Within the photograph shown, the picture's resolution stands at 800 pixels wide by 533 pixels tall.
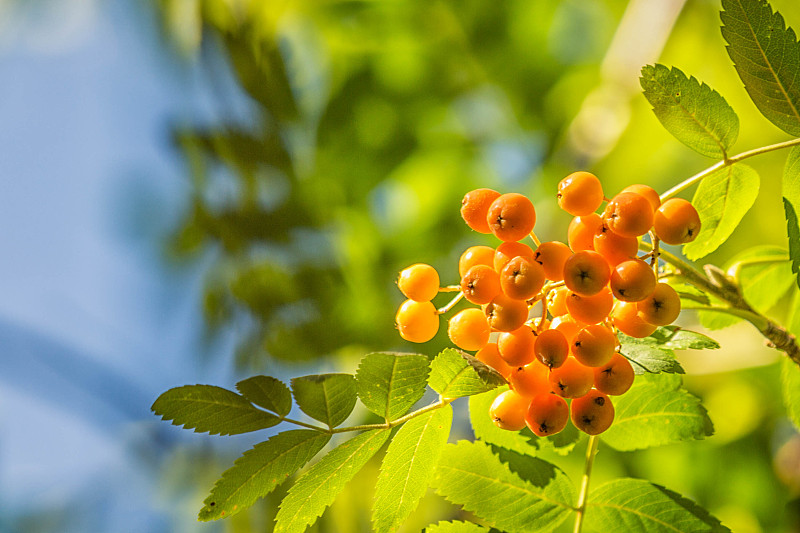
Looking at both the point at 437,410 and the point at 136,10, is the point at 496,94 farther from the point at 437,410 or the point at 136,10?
the point at 437,410

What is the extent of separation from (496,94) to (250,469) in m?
3.35

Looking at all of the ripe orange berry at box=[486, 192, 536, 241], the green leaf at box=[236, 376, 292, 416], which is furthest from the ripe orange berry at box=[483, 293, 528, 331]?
the green leaf at box=[236, 376, 292, 416]

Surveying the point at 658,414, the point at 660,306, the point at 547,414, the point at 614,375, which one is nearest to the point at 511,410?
the point at 547,414

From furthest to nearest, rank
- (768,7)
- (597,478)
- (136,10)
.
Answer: (136,10)
(597,478)
(768,7)

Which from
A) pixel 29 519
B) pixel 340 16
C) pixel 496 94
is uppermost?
pixel 340 16

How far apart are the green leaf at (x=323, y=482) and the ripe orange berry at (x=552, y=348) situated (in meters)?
0.30

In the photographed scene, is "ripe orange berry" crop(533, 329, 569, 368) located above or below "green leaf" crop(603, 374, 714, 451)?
above

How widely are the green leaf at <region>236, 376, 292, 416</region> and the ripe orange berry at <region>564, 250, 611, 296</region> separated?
19.8 inches

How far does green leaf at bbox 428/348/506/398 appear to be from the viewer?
920mm

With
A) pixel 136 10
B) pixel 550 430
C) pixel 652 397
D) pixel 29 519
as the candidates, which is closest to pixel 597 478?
pixel 652 397

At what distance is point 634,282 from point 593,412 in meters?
0.23

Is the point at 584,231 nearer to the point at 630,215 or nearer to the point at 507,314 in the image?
the point at 630,215

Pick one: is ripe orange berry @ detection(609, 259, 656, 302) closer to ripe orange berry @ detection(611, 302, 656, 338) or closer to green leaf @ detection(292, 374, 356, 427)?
ripe orange berry @ detection(611, 302, 656, 338)

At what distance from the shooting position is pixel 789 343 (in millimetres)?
1180
